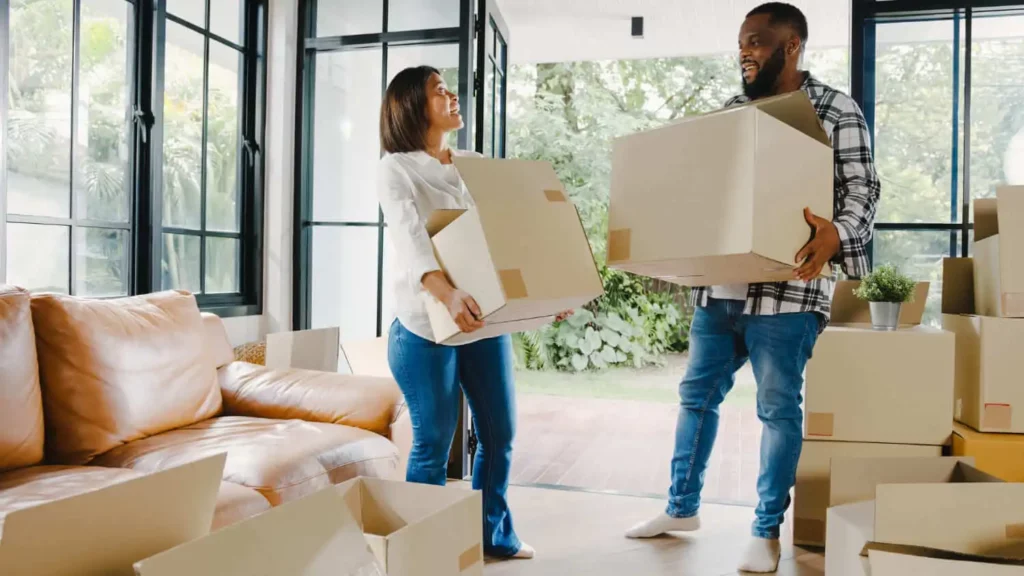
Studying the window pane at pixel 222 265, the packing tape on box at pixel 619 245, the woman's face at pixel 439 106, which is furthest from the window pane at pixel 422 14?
the packing tape on box at pixel 619 245

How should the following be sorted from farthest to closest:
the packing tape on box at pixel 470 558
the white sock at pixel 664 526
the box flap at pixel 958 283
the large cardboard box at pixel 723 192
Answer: the box flap at pixel 958 283, the white sock at pixel 664 526, the large cardboard box at pixel 723 192, the packing tape on box at pixel 470 558

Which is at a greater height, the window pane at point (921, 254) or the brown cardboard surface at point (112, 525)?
the window pane at point (921, 254)

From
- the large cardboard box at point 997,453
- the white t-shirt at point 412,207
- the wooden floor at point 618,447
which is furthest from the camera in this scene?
the wooden floor at point 618,447

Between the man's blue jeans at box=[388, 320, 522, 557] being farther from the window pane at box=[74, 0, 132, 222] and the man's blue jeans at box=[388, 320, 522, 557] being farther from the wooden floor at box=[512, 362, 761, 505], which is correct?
the window pane at box=[74, 0, 132, 222]

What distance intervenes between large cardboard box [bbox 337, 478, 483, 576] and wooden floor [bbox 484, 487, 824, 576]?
74cm

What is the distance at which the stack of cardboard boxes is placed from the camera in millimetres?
2098

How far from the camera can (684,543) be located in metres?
2.17

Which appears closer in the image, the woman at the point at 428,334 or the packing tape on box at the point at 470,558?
the packing tape on box at the point at 470,558

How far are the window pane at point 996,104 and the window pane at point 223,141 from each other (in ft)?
9.07

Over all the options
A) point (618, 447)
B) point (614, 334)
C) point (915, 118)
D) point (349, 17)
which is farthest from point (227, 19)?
point (614, 334)

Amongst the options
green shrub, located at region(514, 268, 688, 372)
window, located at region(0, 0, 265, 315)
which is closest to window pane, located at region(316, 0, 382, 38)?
window, located at region(0, 0, 265, 315)

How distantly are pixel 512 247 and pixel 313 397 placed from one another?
3.68 ft

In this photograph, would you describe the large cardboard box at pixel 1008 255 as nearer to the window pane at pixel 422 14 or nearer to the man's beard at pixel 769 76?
the man's beard at pixel 769 76

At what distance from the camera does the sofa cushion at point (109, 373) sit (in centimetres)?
184
